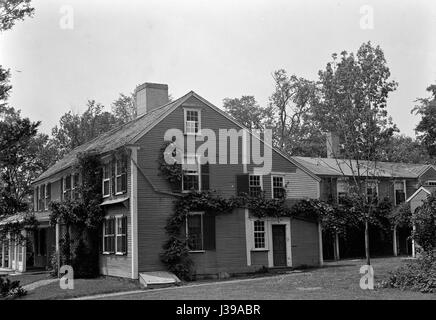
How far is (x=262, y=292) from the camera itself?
19.8m

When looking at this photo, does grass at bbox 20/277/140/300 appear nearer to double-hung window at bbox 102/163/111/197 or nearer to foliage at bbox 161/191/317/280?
foliage at bbox 161/191/317/280

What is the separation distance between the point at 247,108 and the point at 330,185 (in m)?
24.1

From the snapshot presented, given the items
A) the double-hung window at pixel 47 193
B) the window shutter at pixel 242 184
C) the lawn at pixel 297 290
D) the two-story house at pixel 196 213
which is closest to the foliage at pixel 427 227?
the lawn at pixel 297 290

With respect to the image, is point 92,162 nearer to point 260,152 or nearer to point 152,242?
point 152,242

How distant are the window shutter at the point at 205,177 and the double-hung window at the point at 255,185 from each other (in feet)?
7.47

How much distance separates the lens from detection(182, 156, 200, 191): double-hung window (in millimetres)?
27375

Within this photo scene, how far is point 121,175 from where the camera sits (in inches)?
1079

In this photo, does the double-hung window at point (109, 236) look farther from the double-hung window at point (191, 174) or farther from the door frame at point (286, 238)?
the door frame at point (286, 238)

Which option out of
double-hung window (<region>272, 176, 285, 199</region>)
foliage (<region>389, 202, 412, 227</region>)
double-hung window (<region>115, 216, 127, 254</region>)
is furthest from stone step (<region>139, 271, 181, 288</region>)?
foliage (<region>389, 202, 412, 227</region>)

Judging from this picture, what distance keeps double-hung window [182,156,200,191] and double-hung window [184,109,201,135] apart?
49.4 inches

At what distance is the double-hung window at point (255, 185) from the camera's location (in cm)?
2905

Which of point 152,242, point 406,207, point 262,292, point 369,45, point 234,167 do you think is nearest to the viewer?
point 262,292
